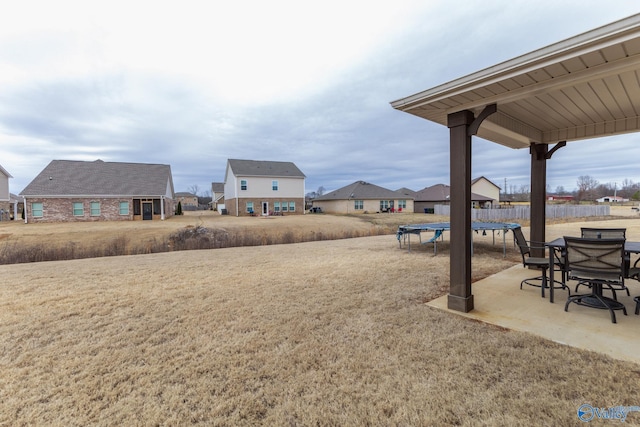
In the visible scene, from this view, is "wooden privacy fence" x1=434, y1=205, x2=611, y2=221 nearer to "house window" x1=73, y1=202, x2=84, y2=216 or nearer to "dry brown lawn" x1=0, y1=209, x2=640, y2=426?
"dry brown lawn" x1=0, y1=209, x2=640, y2=426

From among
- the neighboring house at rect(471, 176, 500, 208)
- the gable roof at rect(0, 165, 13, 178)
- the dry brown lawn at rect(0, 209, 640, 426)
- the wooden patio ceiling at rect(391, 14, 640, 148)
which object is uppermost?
the gable roof at rect(0, 165, 13, 178)

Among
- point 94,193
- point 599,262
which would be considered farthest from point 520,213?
point 94,193

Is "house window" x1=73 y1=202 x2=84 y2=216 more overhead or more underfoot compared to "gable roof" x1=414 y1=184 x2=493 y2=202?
more underfoot

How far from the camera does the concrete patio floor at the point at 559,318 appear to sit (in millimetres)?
2934

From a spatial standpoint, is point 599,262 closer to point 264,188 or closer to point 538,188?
point 538,188

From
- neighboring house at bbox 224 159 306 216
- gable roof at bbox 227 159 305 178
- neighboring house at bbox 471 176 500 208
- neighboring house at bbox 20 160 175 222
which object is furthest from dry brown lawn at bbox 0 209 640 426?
neighboring house at bbox 471 176 500 208

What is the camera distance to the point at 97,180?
2609cm

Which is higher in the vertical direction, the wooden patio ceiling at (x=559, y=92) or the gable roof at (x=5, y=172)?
the gable roof at (x=5, y=172)

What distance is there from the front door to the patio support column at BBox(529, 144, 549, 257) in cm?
2926

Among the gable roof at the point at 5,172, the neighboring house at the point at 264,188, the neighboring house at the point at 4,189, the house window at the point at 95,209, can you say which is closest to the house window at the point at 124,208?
the house window at the point at 95,209

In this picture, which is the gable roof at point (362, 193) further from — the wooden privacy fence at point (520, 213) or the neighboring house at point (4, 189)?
the neighboring house at point (4, 189)

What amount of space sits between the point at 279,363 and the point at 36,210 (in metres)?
31.3

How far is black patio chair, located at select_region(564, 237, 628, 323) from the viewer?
3457mm

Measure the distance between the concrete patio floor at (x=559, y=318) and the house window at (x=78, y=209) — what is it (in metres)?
30.5
